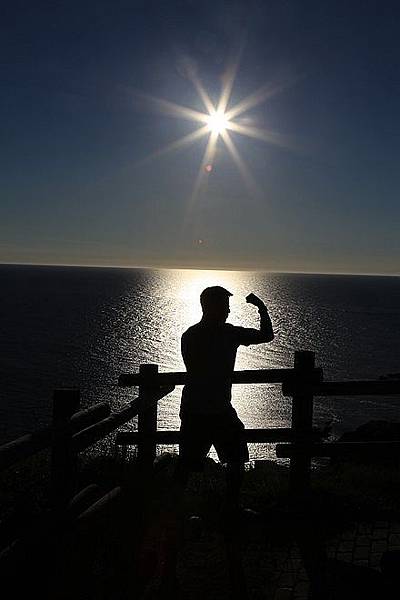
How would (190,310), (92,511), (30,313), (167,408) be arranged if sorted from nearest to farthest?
1. (92,511)
2. (167,408)
3. (30,313)
4. (190,310)

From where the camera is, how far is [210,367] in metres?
5.64

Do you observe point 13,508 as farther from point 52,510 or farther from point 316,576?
point 316,576

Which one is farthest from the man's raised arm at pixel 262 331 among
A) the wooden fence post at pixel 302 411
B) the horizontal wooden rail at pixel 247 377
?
the wooden fence post at pixel 302 411

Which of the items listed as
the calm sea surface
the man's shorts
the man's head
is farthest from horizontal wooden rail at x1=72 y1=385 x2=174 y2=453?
the calm sea surface

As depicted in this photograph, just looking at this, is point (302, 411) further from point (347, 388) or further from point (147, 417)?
point (147, 417)

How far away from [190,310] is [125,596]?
170 m

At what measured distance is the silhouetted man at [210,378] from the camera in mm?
5633

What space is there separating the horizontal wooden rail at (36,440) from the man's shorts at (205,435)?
1.12m

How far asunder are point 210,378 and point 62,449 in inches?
63.1

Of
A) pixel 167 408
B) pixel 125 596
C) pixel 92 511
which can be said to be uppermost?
pixel 92 511

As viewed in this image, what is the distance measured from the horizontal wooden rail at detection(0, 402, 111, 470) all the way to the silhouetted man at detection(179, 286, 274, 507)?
3.70ft

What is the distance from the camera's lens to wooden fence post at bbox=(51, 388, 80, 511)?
5715mm

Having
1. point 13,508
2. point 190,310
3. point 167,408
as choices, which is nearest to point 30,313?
point 190,310

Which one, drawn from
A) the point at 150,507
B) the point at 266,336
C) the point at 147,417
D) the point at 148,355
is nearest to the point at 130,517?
the point at 150,507
